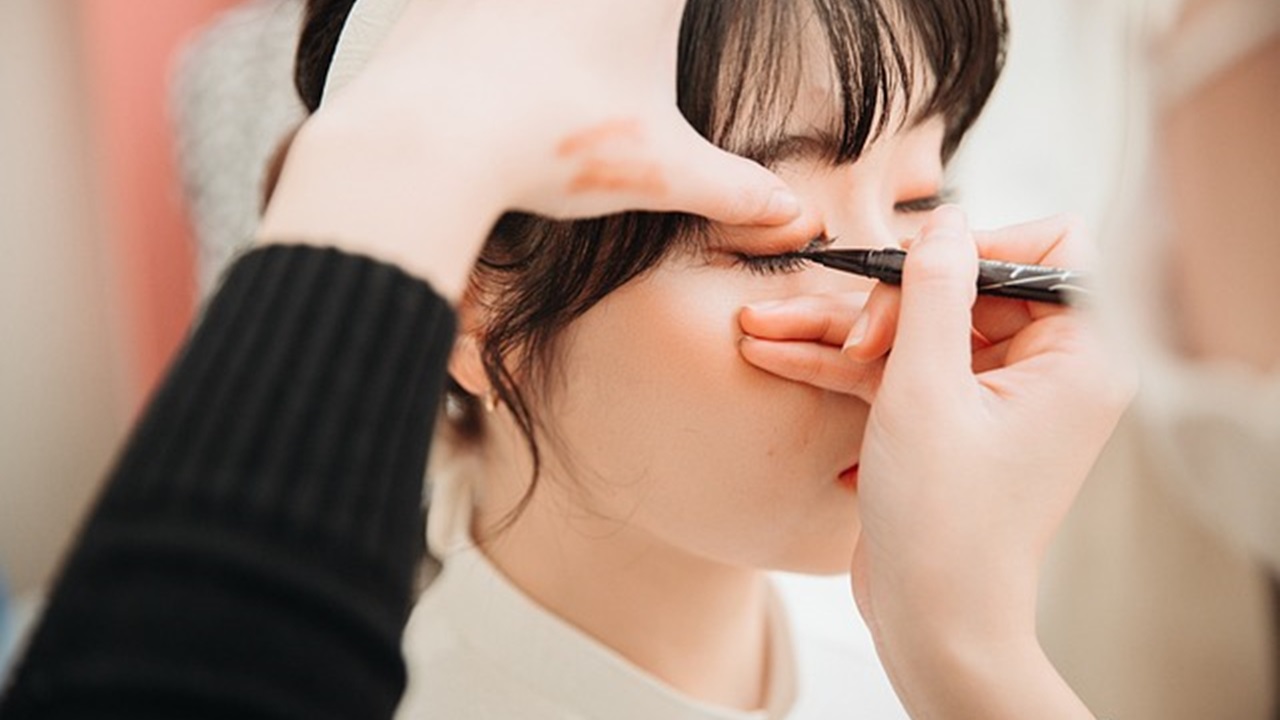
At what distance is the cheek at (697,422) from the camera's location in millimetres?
874

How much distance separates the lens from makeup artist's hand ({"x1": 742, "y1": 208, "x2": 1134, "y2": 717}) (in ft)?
2.46

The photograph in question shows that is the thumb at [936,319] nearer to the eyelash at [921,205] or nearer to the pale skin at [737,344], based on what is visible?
the pale skin at [737,344]

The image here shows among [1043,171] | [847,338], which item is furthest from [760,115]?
[1043,171]

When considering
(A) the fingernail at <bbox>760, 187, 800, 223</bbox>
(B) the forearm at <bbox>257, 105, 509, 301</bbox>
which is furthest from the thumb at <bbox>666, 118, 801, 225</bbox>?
(B) the forearm at <bbox>257, 105, 509, 301</bbox>

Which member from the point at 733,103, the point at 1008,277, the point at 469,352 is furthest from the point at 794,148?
the point at 469,352

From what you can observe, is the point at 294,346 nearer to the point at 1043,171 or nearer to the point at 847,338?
the point at 847,338

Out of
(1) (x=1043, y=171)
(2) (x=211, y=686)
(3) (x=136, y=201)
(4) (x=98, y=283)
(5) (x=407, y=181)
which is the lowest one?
(4) (x=98, y=283)

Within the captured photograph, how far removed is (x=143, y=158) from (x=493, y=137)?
72.1 inches

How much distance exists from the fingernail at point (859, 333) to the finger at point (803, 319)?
4cm

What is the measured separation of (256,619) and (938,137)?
67 centimetres

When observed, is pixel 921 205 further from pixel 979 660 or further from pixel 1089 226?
pixel 979 660

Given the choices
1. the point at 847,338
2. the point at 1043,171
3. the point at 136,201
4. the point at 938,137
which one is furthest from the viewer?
the point at 136,201

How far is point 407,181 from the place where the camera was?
59cm

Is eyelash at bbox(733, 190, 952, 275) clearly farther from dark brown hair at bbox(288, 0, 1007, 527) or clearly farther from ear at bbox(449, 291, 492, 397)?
ear at bbox(449, 291, 492, 397)
